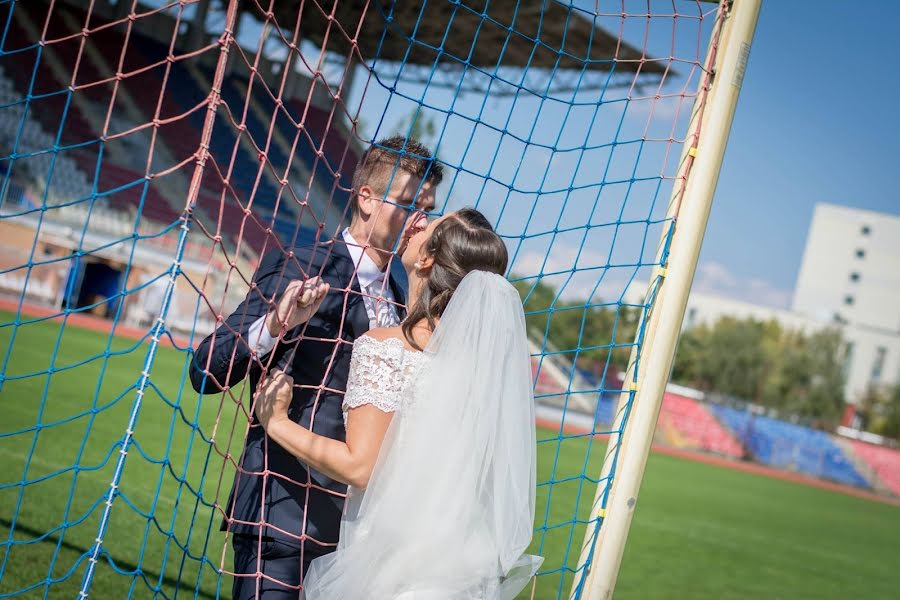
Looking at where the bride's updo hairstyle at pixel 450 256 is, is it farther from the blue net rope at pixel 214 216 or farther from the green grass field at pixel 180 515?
the green grass field at pixel 180 515

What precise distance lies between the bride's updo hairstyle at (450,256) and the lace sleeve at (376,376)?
16cm

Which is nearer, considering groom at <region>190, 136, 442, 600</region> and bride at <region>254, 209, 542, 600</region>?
bride at <region>254, 209, 542, 600</region>

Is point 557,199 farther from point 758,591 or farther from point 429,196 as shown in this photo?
point 758,591

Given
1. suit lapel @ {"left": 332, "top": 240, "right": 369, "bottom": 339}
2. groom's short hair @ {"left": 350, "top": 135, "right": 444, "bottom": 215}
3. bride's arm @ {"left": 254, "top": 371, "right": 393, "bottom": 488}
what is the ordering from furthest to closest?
groom's short hair @ {"left": 350, "top": 135, "right": 444, "bottom": 215}
suit lapel @ {"left": 332, "top": 240, "right": 369, "bottom": 339}
bride's arm @ {"left": 254, "top": 371, "right": 393, "bottom": 488}

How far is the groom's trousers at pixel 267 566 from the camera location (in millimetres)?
2121

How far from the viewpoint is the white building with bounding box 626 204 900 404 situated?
2151 inches

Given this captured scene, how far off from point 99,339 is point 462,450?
43.9ft

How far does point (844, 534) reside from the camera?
37.7 feet

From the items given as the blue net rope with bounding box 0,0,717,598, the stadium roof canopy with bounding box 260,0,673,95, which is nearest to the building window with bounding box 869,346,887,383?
the blue net rope with bounding box 0,0,717,598

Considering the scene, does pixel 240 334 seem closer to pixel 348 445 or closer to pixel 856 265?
pixel 348 445

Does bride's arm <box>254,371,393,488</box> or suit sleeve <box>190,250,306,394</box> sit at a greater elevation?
suit sleeve <box>190,250,306,394</box>

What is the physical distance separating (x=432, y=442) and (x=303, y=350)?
20.2 inches

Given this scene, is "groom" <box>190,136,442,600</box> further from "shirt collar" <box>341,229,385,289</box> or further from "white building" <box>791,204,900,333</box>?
"white building" <box>791,204,900,333</box>

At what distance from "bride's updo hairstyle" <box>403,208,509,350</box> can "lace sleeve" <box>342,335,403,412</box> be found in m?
0.16
